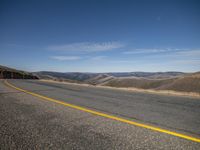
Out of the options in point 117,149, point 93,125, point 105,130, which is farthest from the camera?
point 93,125

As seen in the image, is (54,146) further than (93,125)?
No

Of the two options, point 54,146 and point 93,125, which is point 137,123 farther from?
point 54,146

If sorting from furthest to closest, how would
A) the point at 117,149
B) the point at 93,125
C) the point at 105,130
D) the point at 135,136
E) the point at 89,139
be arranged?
the point at 93,125
the point at 105,130
the point at 135,136
the point at 89,139
the point at 117,149

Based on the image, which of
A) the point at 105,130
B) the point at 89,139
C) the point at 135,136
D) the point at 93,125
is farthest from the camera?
the point at 93,125

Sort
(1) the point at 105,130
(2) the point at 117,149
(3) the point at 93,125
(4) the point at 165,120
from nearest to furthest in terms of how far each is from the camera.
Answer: (2) the point at 117,149 → (1) the point at 105,130 → (3) the point at 93,125 → (4) the point at 165,120

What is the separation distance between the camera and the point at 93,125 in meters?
2.95

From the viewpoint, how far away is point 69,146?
6.75 ft

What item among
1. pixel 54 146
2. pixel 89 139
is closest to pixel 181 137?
pixel 89 139

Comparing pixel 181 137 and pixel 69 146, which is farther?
pixel 181 137

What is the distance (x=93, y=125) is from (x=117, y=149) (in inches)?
41.2

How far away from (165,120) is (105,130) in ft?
5.93

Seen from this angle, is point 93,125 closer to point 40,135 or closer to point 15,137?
point 40,135

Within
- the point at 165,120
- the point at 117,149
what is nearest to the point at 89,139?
the point at 117,149

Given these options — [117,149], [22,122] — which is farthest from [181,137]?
[22,122]
